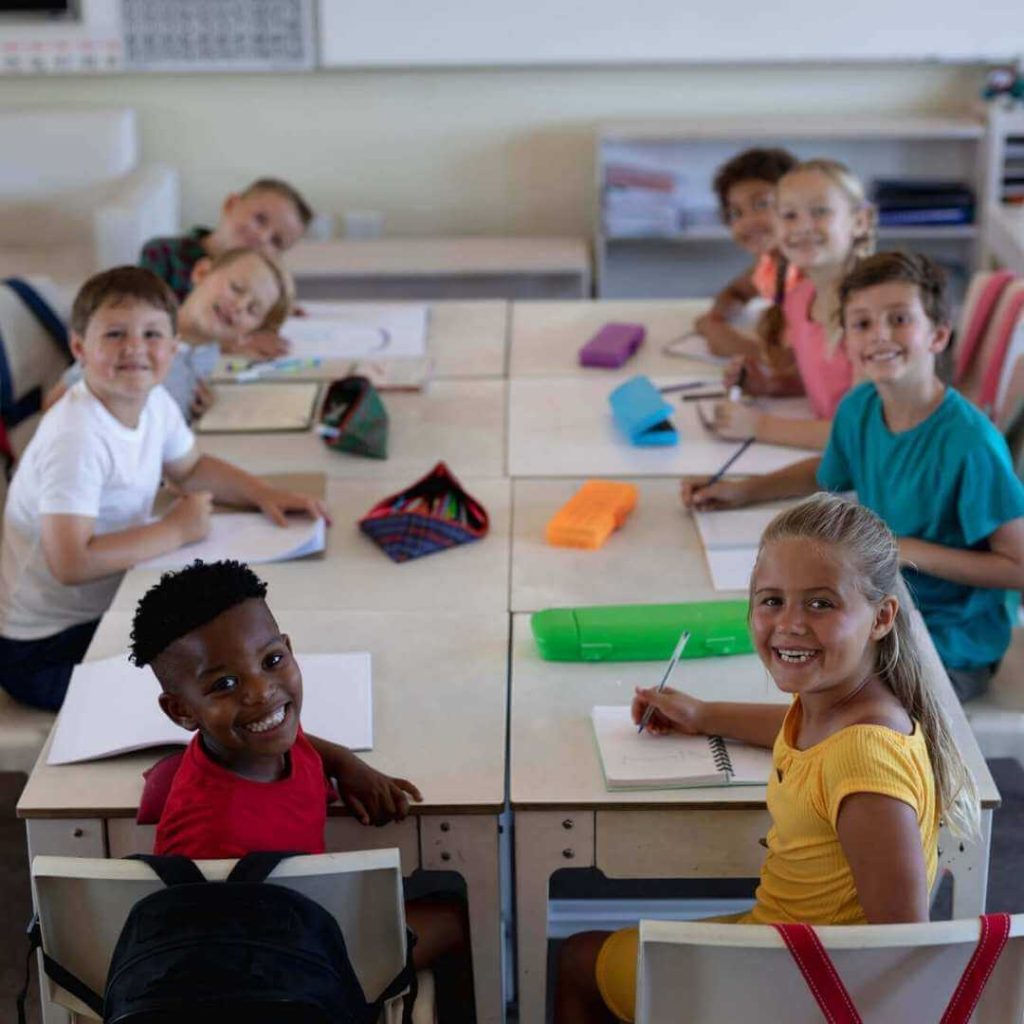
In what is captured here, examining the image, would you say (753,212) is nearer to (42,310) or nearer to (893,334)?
(893,334)

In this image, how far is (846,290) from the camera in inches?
100.0

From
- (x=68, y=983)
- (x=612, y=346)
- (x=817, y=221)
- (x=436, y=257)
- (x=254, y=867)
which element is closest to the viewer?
(x=254, y=867)

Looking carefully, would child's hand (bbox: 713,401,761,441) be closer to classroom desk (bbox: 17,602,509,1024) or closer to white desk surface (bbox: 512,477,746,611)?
white desk surface (bbox: 512,477,746,611)

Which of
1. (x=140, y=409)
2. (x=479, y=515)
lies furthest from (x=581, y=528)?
(x=140, y=409)

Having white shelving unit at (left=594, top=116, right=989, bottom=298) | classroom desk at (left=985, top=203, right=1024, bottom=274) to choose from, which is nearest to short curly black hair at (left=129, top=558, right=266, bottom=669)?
classroom desk at (left=985, top=203, right=1024, bottom=274)

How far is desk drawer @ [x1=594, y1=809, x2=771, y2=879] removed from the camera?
6.15 feet

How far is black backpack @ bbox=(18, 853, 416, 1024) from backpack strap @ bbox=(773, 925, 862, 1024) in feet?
1.41

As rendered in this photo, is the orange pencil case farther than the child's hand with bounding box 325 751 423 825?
Yes

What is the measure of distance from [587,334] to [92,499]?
152cm

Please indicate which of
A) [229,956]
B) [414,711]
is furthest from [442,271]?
[229,956]

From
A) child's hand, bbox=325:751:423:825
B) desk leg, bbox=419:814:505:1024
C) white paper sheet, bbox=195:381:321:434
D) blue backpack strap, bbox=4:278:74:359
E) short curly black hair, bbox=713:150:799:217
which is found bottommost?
desk leg, bbox=419:814:505:1024

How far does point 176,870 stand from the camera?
154 centimetres

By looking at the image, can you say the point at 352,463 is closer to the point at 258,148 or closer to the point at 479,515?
the point at 479,515

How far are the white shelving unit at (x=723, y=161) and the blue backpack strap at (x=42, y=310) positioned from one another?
2283 mm
